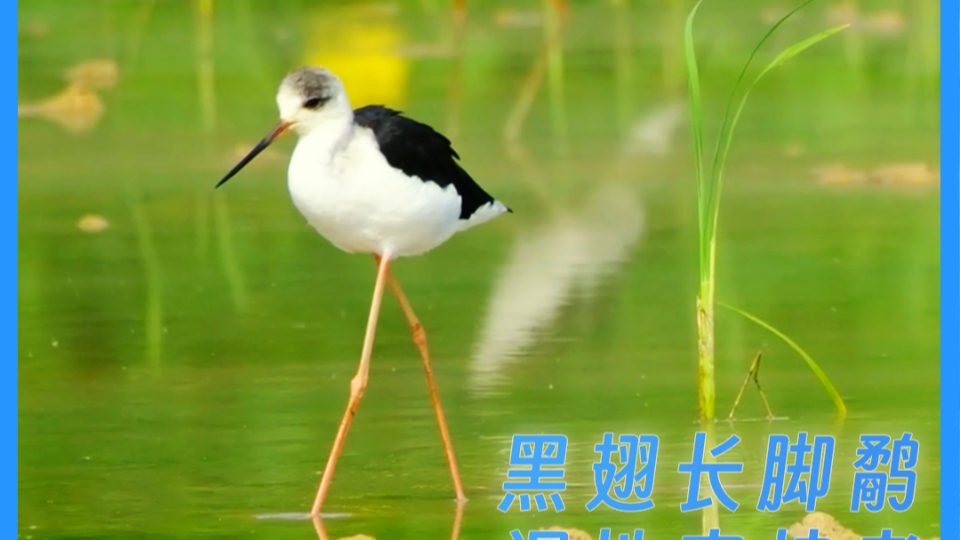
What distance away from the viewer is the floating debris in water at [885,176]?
28.9 feet

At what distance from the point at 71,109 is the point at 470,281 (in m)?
4.07

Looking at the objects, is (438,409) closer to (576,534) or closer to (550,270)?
(576,534)

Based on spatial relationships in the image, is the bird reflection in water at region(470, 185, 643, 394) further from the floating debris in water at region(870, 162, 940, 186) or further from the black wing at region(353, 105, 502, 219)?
the floating debris in water at region(870, 162, 940, 186)

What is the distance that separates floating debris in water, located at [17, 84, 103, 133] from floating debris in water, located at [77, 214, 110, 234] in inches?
71.3

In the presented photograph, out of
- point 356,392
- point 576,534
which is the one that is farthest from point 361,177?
point 576,534

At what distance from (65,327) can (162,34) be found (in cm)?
532

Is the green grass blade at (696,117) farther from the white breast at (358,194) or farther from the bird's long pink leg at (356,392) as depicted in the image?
the bird's long pink leg at (356,392)

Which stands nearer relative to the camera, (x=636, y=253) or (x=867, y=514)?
(x=867, y=514)

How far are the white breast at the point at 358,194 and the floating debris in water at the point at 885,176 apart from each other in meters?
3.92

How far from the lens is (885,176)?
8.91 m

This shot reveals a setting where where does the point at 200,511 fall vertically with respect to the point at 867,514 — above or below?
below

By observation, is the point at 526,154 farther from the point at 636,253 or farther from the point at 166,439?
the point at 166,439

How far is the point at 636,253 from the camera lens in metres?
7.82

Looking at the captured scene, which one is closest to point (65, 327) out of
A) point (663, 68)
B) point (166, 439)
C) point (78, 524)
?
point (166, 439)
